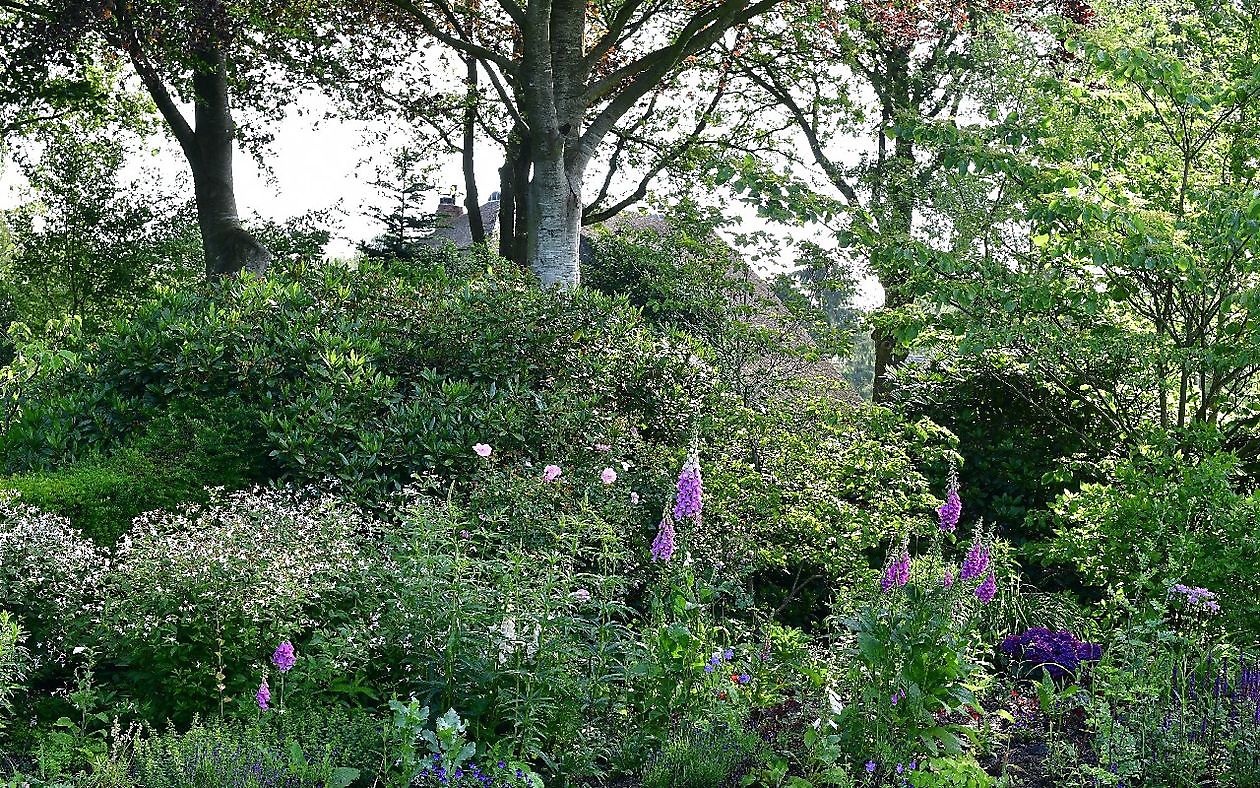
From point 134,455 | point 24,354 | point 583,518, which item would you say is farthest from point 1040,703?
point 24,354

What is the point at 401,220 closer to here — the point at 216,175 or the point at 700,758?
the point at 216,175

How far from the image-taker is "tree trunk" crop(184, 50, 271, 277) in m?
14.1

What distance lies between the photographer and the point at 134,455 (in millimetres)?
6172

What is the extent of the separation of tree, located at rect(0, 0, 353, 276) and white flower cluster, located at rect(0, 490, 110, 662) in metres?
8.80

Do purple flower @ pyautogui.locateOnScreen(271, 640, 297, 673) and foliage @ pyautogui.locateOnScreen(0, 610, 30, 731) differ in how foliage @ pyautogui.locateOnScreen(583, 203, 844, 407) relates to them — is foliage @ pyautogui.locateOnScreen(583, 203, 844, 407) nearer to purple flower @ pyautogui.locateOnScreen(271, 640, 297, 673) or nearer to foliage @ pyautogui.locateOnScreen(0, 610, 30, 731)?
purple flower @ pyautogui.locateOnScreen(271, 640, 297, 673)

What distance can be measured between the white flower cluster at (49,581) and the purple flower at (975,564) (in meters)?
3.03

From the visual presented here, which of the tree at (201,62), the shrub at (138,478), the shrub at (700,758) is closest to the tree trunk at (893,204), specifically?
the shrub at (700,758)

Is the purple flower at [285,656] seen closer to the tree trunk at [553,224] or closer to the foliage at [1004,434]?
the foliage at [1004,434]

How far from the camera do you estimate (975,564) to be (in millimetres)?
4047

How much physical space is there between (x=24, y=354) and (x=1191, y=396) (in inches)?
344

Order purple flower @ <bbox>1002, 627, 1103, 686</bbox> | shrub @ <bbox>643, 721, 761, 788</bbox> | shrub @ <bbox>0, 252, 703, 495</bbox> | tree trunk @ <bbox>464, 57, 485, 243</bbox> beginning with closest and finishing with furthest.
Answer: shrub @ <bbox>643, 721, 761, 788</bbox>, purple flower @ <bbox>1002, 627, 1103, 686</bbox>, shrub @ <bbox>0, 252, 703, 495</bbox>, tree trunk @ <bbox>464, 57, 485, 243</bbox>

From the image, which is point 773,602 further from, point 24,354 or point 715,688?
point 24,354

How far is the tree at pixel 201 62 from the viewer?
12344 millimetres

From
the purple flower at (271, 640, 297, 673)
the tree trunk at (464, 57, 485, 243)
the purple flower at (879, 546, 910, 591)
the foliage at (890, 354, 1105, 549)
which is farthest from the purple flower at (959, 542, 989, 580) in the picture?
the tree trunk at (464, 57, 485, 243)
